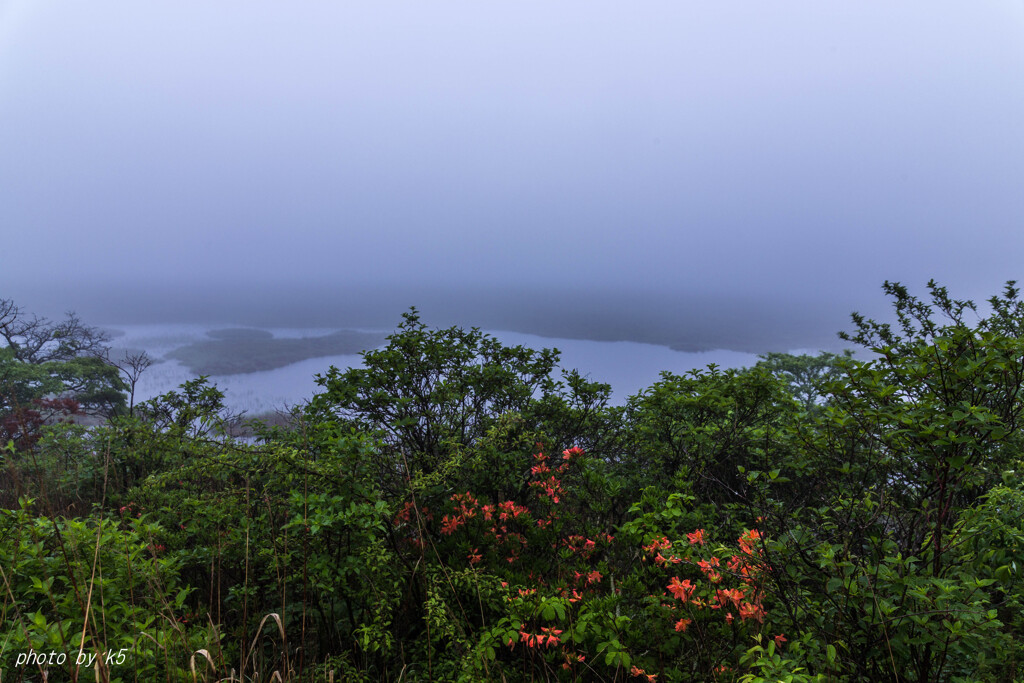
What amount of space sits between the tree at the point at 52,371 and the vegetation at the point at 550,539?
11.1m

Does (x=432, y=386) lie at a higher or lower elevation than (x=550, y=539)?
higher

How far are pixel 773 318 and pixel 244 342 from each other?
14215cm

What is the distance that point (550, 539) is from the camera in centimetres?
342

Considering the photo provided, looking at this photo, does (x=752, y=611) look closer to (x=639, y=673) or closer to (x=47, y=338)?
(x=639, y=673)

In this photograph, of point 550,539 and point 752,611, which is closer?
point 752,611

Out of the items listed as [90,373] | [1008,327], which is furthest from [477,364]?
[90,373]

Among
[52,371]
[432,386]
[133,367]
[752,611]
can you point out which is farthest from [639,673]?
[52,371]

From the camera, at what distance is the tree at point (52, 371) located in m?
13.7

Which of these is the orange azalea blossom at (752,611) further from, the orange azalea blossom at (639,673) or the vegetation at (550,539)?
the orange azalea blossom at (639,673)

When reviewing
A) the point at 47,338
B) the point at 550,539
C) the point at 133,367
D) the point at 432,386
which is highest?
the point at 432,386

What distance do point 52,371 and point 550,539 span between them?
25495mm

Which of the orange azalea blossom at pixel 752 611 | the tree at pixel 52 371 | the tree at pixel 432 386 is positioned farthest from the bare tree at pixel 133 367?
the orange azalea blossom at pixel 752 611

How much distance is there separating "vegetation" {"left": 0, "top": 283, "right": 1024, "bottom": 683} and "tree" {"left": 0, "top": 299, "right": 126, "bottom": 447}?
36.3ft

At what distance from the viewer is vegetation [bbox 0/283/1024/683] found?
181 cm
